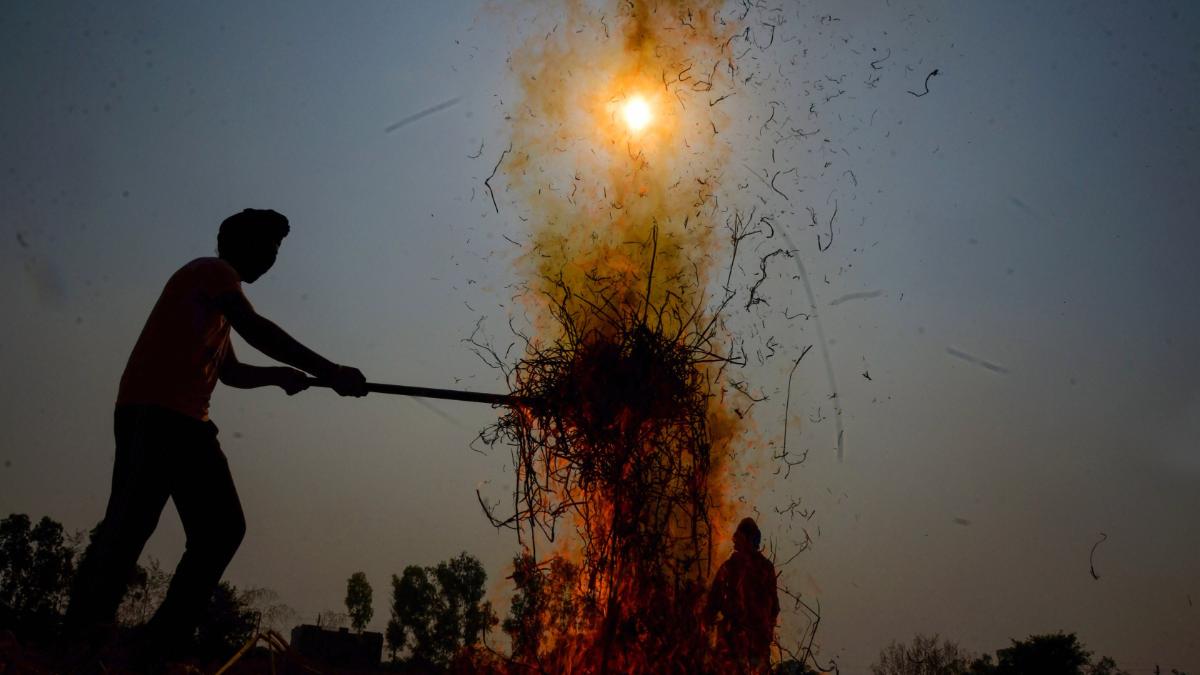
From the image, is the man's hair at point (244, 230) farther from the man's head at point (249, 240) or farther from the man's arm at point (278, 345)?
the man's arm at point (278, 345)

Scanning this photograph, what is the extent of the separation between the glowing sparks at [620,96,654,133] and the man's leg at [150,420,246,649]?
5170mm

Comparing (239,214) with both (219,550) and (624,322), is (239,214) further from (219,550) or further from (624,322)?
(624,322)

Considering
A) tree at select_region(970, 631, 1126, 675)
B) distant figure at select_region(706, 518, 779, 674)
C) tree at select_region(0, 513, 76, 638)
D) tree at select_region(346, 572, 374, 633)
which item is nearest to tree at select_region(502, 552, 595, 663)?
distant figure at select_region(706, 518, 779, 674)

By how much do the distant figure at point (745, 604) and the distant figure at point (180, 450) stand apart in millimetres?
3633

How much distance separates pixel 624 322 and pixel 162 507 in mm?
3527

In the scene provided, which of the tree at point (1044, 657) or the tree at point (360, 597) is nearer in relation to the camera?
the tree at point (1044, 657)

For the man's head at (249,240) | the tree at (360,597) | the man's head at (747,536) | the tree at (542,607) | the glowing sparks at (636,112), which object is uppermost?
the tree at (360,597)

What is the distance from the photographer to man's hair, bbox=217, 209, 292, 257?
3.65 metres

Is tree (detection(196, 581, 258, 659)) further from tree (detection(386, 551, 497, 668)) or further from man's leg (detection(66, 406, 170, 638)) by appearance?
tree (detection(386, 551, 497, 668))

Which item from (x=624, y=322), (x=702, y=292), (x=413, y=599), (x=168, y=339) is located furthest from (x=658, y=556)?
(x=413, y=599)

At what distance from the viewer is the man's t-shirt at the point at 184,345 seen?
3199 millimetres

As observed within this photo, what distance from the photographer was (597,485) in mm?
5508

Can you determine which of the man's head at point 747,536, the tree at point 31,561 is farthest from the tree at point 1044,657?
the tree at point 31,561

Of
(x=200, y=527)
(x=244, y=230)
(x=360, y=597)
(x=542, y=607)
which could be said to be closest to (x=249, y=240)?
(x=244, y=230)
